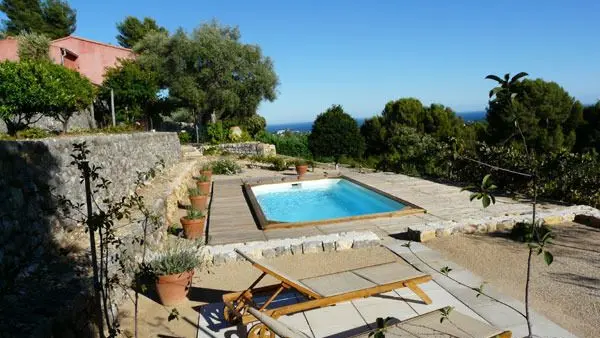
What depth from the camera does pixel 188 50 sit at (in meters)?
24.3

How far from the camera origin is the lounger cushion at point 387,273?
376 cm

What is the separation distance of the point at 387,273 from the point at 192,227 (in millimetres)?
4074

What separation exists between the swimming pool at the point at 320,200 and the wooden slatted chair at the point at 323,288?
4710mm

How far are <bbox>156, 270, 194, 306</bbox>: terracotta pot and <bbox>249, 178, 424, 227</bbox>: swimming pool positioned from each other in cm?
423

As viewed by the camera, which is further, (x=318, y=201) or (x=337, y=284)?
(x=318, y=201)

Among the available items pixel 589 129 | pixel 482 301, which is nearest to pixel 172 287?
pixel 482 301

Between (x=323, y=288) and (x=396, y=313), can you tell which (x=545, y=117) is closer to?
(x=396, y=313)

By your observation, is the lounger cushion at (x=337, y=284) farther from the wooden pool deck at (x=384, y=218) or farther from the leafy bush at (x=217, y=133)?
the leafy bush at (x=217, y=133)

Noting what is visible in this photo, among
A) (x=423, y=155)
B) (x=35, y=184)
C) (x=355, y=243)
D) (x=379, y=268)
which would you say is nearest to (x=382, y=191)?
(x=423, y=155)

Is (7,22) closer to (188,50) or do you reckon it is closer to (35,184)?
(188,50)

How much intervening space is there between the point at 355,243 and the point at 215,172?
10.3 metres

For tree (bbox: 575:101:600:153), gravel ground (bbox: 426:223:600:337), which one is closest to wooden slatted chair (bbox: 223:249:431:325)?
gravel ground (bbox: 426:223:600:337)

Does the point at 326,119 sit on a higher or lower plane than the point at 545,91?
lower

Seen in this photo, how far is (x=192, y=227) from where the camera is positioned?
686 cm
